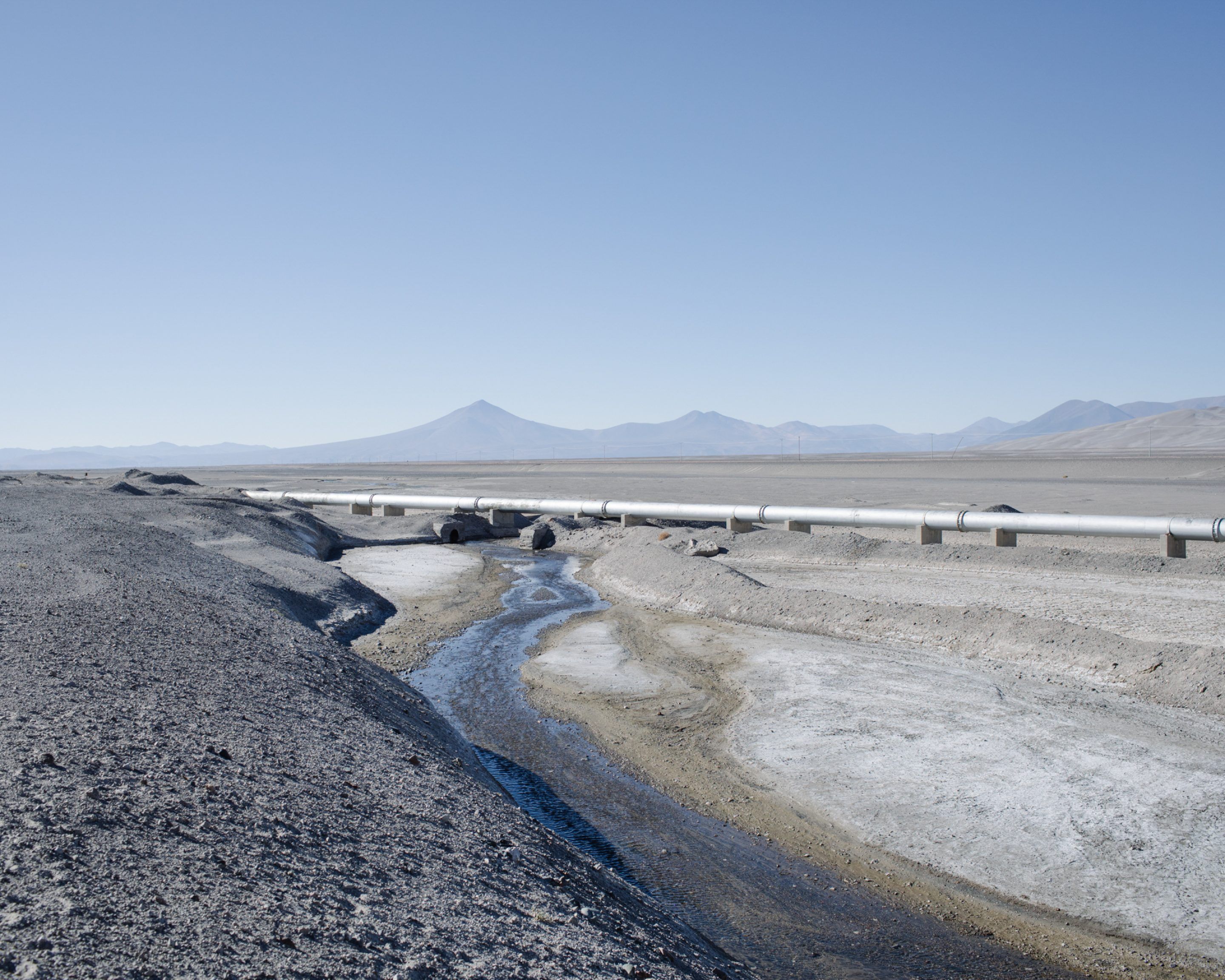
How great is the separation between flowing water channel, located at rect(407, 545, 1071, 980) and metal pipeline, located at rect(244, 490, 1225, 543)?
12.5m

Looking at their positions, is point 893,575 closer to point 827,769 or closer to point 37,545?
point 827,769

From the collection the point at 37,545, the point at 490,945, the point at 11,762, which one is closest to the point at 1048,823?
the point at 490,945

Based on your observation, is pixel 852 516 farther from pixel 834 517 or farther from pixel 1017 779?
pixel 1017 779

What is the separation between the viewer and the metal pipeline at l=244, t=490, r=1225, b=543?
16.3 metres

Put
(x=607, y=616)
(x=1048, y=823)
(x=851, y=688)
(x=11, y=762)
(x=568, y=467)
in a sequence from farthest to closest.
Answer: (x=568, y=467)
(x=607, y=616)
(x=851, y=688)
(x=1048, y=823)
(x=11, y=762)

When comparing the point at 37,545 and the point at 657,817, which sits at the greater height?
the point at 37,545

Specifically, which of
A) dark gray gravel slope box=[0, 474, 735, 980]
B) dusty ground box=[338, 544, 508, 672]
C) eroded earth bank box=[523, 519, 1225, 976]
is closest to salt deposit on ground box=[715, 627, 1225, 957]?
eroded earth bank box=[523, 519, 1225, 976]

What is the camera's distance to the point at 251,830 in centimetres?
403

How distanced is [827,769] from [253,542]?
40.9ft

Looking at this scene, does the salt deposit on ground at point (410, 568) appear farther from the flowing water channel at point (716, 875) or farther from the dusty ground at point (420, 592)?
the flowing water channel at point (716, 875)

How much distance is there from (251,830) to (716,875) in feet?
9.56

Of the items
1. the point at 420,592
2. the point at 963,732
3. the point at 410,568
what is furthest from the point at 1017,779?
Result: the point at 410,568

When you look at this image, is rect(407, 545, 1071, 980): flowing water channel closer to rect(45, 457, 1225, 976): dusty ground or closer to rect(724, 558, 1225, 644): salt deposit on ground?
rect(45, 457, 1225, 976): dusty ground

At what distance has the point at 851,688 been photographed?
8617mm
